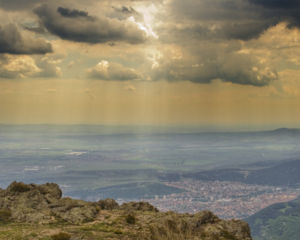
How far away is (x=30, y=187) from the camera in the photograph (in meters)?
43.5

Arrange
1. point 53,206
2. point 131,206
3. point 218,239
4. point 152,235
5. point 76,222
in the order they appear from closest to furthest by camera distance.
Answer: point 152,235
point 218,239
point 76,222
point 53,206
point 131,206

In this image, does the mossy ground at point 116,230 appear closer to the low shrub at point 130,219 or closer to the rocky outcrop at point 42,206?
the low shrub at point 130,219

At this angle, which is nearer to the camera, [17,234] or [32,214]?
[17,234]

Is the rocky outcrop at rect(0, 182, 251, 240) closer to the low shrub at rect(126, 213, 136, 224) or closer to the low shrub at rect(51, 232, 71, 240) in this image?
the low shrub at rect(126, 213, 136, 224)

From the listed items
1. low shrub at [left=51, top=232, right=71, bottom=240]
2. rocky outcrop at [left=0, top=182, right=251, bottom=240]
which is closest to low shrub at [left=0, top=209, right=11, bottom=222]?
rocky outcrop at [left=0, top=182, right=251, bottom=240]

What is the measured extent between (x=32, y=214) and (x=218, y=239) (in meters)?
20.5

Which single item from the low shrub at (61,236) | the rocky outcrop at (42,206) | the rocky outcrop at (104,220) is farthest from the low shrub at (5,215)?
the low shrub at (61,236)

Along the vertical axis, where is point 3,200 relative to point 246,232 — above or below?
above

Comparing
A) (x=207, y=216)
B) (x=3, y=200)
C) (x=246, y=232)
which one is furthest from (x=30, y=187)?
(x=246, y=232)

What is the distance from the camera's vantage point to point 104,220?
35.0 metres

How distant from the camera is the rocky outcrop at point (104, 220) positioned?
29.7 m

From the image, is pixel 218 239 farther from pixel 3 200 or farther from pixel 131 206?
pixel 3 200

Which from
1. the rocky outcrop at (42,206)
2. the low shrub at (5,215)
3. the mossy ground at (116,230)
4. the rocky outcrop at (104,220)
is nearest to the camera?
the mossy ground at (116,230)

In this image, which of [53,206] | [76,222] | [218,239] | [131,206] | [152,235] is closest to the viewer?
[152,235]
